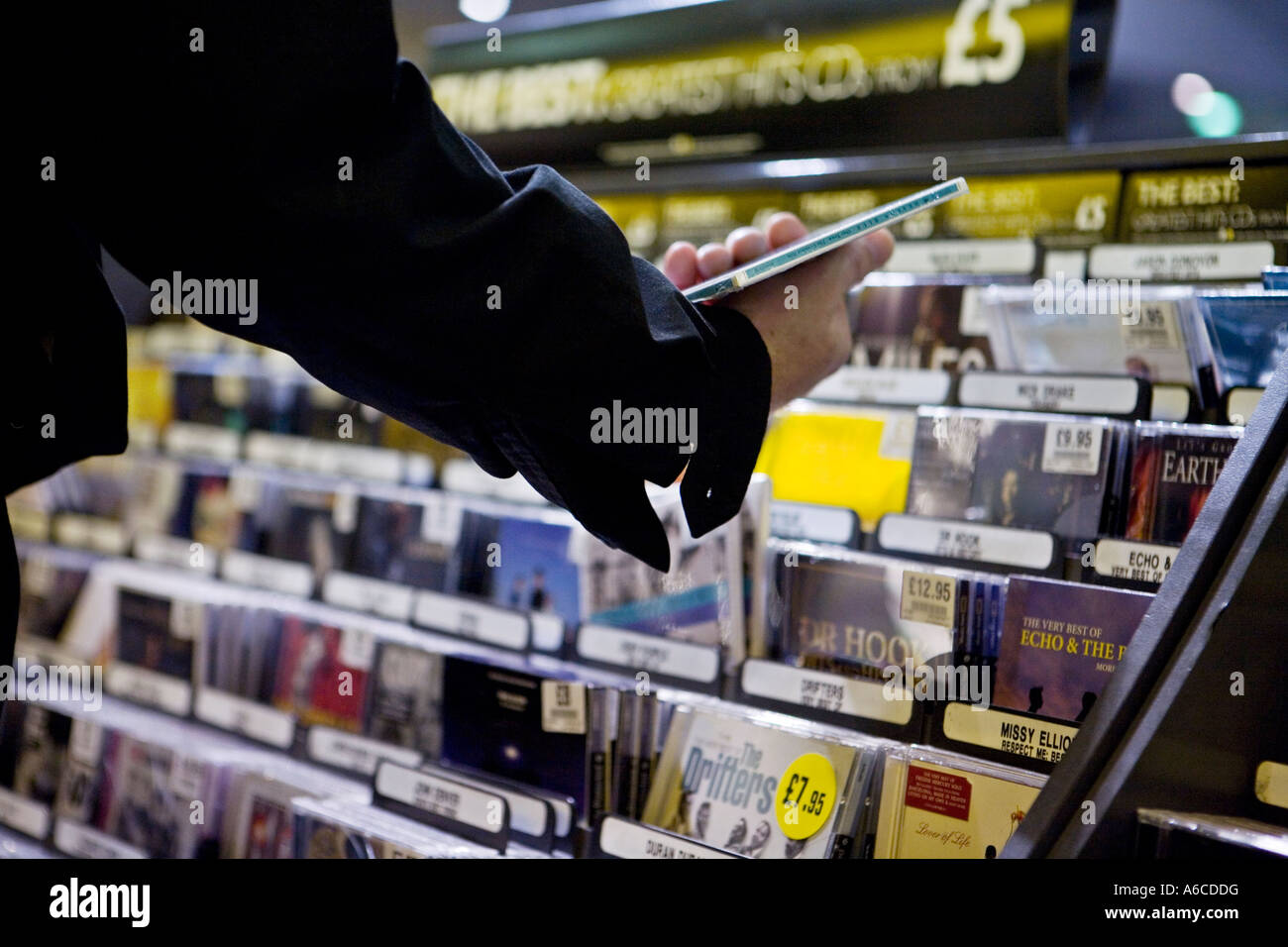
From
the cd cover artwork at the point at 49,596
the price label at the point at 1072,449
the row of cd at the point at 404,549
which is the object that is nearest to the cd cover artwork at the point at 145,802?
the row of cd at the point at 404,549

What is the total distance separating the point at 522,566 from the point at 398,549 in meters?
0.30

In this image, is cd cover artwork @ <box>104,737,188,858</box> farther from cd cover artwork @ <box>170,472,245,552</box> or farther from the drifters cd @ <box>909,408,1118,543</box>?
the drifters cd @ <box>909,408,1118,543</box>

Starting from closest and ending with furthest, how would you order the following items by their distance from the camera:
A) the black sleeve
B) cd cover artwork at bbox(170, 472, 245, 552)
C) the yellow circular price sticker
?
the black sleeve → the yellow circular price sticker → cd cover artwork at bbox(170, 472, 245, 552)

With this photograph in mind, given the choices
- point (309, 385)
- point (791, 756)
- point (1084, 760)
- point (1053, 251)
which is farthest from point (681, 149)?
point (1084, 760)

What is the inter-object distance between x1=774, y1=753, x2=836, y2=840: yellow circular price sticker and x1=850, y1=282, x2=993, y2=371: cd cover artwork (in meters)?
0.59

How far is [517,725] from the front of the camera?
4.79ft

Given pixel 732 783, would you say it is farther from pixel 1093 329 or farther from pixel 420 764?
pixel 1093 329

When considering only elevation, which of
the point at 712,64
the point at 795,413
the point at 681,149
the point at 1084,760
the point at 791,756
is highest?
the point at 712,64

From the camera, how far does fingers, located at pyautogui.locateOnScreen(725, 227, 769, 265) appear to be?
1301 mm

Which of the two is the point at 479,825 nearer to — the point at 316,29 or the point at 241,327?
the point at 241,327

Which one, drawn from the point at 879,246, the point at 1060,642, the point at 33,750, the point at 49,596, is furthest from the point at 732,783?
the point at 49,596

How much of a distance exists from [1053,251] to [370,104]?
104cm

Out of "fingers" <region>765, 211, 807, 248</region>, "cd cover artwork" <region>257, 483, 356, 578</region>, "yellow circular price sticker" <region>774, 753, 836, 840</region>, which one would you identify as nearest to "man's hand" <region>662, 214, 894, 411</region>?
"fingers" <region>765, 211, 807, 248</region>

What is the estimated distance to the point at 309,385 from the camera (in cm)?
219
